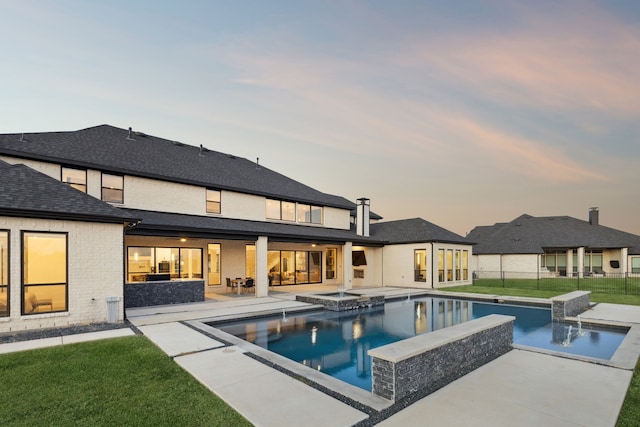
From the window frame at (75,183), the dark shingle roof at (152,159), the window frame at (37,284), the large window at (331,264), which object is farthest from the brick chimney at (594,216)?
the window frame at (37,284)

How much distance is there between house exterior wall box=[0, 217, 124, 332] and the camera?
944cm

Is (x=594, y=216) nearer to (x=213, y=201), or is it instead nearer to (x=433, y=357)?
(x=213, y=201)

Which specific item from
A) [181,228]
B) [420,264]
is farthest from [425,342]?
[420,264]

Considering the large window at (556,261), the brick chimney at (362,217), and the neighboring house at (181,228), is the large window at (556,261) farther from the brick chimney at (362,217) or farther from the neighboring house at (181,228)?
the brick chimney at (362,217)

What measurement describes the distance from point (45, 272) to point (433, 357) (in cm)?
1129

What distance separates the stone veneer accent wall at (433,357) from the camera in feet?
17.5

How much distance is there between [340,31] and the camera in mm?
16719

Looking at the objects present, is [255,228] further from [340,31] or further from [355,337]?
[340,31]

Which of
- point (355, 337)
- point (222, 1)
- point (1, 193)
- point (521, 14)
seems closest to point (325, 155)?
point (222, 1)

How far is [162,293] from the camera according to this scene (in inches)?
600

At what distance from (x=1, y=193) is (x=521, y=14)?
64.0 feet

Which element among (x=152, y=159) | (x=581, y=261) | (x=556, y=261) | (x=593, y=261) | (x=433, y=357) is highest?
(x=152, y=159)

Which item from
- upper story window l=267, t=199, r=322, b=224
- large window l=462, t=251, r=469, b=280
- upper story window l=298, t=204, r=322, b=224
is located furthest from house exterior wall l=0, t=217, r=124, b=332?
large window l=462, t=251, r=469, b=280

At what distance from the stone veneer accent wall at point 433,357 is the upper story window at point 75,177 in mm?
15269
